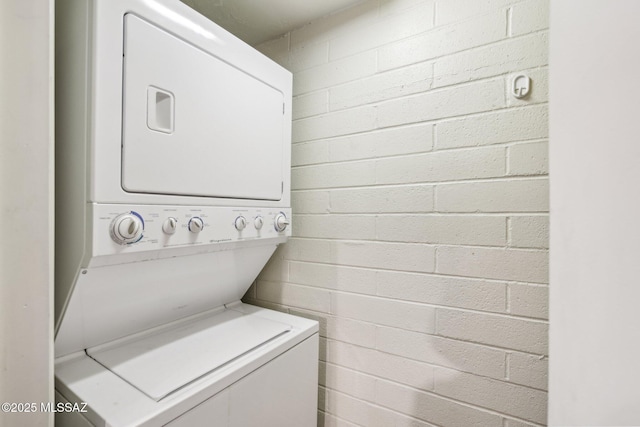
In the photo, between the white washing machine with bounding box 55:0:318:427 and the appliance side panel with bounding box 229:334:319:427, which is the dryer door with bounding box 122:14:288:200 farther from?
the appliance side panel with bounding box 229:334:319:427

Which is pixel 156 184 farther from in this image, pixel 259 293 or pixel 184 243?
pixel 259 293

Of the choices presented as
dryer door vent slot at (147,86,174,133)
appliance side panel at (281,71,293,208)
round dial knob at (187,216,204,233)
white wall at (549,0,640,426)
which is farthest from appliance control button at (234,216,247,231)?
white wall at (549,0,640,426)

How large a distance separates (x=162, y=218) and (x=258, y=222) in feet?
1.47

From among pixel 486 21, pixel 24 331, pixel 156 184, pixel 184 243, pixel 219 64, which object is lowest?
pixel 24 331

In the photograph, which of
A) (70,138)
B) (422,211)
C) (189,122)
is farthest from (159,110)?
(422,211)

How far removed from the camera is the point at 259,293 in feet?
6.21

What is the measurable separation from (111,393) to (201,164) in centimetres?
79

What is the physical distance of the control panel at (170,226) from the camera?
32.6 inches

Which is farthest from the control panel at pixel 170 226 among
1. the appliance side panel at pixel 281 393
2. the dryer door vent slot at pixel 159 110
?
the appliance side panel at pixel 281 393

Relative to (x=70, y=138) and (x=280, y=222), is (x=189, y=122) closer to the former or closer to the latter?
(x=70, y=138)

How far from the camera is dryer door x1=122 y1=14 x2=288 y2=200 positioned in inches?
35.2

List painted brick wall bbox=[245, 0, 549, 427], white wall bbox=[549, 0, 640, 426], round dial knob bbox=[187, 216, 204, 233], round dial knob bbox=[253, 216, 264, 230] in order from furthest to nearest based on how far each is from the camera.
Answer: round dial knob bbox=[253, 216, 264, 230], painted brick wall bbox=[245, 0, 549, 427], round dial knob bbox=[187, 216, 204, 233], white wall bbox=[549, 0, 640, 426]

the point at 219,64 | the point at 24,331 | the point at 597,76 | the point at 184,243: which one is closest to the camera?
the point at 597,76

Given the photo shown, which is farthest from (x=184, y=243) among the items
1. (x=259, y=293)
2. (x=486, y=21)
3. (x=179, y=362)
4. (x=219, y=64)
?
(x=486, y=21)
